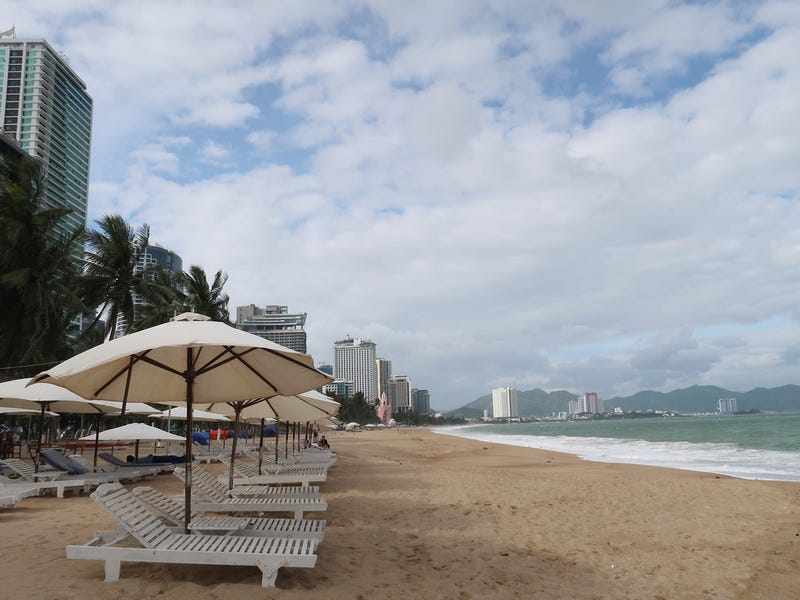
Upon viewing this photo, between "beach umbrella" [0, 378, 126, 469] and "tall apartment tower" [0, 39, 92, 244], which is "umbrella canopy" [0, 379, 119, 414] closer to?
"beach umbrella" [0, 378, 126, 469]

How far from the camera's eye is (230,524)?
15.8ft

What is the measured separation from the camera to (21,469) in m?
10.1

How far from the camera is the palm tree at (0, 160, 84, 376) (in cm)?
1934

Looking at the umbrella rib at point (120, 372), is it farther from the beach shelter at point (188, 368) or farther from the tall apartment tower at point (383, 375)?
the tall apartment tower at point (383, 375)

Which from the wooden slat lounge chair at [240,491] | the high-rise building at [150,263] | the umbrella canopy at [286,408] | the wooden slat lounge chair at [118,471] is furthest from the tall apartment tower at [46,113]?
the wooden slat lounge chair at [240,491]

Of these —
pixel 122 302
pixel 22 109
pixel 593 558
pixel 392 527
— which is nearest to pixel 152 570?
pixel 392 527

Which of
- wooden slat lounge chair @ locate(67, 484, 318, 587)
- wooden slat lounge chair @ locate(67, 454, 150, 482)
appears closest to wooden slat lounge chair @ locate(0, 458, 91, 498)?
wooden slat lounge chair @ locate(67, 454, 150, 482)

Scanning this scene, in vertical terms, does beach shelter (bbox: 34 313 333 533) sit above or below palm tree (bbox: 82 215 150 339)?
below

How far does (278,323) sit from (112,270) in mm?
69617

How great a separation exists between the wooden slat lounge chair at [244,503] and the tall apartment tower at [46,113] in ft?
224

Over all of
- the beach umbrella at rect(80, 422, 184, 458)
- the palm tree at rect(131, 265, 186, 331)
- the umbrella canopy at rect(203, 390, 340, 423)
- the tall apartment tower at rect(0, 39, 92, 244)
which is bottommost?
the beach umbrella at rect(80, 422, 184, 458)

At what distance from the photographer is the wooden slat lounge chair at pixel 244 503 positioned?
5965 millimetres

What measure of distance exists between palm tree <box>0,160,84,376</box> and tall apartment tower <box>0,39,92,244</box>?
1951 inches

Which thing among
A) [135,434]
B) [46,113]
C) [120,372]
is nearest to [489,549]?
[120,372]
